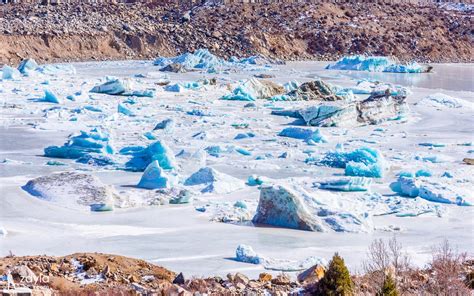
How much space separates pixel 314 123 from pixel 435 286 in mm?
→ 12211

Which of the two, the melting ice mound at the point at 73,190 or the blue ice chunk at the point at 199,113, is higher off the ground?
the melting ice mound at the point at 73,190

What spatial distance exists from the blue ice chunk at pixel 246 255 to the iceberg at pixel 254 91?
1595 centimetres

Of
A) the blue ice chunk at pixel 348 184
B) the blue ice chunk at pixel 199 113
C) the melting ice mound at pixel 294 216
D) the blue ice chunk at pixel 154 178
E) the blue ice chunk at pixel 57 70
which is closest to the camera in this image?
the melting ice mound at pixel 294 216

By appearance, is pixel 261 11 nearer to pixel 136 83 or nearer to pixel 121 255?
pixel 136 83

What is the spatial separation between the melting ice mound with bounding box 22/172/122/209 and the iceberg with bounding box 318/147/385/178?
4.21 metres

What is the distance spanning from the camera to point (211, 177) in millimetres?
13000

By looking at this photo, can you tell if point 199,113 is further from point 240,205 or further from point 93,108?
point 240,205

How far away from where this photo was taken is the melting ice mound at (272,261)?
8977mm

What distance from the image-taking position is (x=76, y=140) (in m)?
15.8

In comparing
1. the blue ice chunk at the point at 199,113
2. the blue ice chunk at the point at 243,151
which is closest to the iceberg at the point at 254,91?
the blue ice chunk at the point at 199,113

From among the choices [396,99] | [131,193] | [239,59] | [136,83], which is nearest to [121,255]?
[131,193]

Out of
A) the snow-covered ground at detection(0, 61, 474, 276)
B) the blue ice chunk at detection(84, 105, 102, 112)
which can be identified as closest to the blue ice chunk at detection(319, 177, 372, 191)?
the snow-covered ground at detection(0, 61, 474, 276)

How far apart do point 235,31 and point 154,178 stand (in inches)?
1367

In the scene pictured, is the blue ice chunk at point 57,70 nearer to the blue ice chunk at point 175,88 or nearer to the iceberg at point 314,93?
the blue ice chunk at point 175,88
